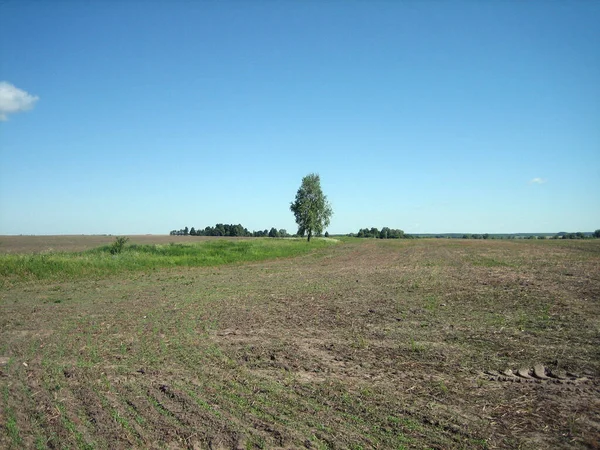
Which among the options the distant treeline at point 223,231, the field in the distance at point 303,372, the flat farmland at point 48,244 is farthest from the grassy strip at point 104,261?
the distant treeline at point 223,231

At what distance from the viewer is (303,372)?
712cm

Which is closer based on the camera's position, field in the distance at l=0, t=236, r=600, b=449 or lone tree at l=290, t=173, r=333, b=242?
field in the distance at l=0, t=236, r=600, b=449

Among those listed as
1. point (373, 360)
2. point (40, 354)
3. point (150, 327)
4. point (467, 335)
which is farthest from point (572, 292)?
point (40, 354)

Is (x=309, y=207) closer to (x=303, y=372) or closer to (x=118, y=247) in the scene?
(x=118, y=247)

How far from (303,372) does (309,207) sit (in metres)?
66.5

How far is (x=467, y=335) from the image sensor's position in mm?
9375

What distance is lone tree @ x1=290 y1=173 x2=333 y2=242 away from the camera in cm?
7300

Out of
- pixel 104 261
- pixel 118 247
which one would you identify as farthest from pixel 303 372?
pixel 118 247

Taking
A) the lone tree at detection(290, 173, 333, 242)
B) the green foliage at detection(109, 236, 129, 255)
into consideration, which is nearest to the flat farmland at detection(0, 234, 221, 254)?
the green foliage at detection(109, 236, 129, 255)

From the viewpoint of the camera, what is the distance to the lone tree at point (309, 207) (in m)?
73.0

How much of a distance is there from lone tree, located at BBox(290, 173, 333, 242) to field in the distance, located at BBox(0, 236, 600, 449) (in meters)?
58.2

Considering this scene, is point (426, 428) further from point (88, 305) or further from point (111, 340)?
point (88, 305)

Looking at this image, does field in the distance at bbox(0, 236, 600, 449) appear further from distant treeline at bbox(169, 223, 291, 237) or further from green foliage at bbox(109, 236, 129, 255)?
distant treeline at bbox(169, 223, 291, 237)

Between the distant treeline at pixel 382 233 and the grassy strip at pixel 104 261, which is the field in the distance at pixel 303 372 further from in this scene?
the distant treeline at pixel 382 233
